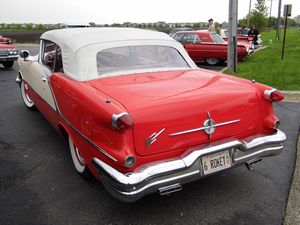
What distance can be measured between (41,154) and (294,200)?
313cm

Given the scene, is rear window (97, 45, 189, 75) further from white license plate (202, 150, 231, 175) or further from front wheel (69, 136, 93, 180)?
white license plate (202, 150, 231, 175)

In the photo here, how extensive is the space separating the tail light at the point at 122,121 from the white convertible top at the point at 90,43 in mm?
1084

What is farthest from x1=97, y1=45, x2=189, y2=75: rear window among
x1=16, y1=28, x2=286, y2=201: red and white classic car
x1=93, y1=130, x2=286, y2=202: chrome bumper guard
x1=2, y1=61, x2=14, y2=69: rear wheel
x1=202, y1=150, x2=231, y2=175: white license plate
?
x1=2, y1=61, x2=14, y2=69: rear wheel

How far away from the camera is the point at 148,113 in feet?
9.07

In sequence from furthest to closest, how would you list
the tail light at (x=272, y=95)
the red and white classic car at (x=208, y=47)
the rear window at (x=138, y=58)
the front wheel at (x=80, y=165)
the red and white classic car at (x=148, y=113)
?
the red and white classic car at (x=208, y=47), the rear window at (x=138, y=58), the front wheel at (x=80, y=165), the tail light at (x=272, y=95), the red and white classic car at (x=148, y=113)

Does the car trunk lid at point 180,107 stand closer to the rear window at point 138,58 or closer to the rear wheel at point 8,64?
the rear window at point 138,58

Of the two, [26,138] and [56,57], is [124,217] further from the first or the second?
[26,138]

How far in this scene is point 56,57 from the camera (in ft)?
14.2

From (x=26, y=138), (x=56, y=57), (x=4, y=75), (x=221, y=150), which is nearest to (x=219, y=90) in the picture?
(x=221, y=150)

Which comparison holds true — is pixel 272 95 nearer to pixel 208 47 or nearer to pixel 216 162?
pixel 216 162

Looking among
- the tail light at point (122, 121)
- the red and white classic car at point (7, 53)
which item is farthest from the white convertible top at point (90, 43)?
the red and white classic car at point (7, 53)

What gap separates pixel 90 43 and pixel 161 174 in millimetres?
1911

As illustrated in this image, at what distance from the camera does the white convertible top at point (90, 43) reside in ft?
12.1

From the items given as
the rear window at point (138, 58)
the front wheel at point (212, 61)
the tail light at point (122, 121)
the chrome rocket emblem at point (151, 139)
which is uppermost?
the rear window at point (138, 58)
